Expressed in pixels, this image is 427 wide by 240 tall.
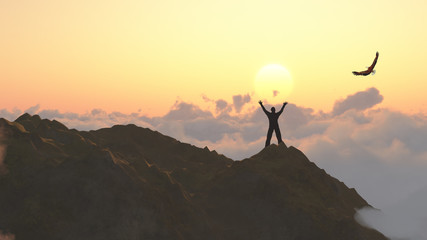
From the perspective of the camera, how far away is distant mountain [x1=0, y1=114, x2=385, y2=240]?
1437 inches

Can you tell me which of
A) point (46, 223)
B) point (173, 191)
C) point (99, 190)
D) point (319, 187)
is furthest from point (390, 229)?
point (46, 223)

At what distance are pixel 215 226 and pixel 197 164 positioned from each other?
11.8 m

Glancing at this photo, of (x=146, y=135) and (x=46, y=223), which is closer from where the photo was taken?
(x=46, y=223)

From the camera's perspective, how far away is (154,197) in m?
38.7

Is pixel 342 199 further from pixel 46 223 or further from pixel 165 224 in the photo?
pixel 46 223

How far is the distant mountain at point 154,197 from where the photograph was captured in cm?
3650

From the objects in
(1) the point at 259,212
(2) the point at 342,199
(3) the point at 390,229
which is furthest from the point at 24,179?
(3) the point at 390,229

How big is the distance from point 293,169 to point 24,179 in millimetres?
22260

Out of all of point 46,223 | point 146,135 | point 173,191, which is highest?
point 146,135

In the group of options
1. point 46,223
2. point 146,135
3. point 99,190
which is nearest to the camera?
point 46,223

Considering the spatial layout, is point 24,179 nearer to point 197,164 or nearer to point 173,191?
point 173,191

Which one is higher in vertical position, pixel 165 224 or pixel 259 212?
pixel 259 212

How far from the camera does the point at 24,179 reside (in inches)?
1523

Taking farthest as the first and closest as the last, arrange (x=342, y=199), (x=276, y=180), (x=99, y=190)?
(x=342, y=199) → (x=276, y=180) → (x=99, y=190)
